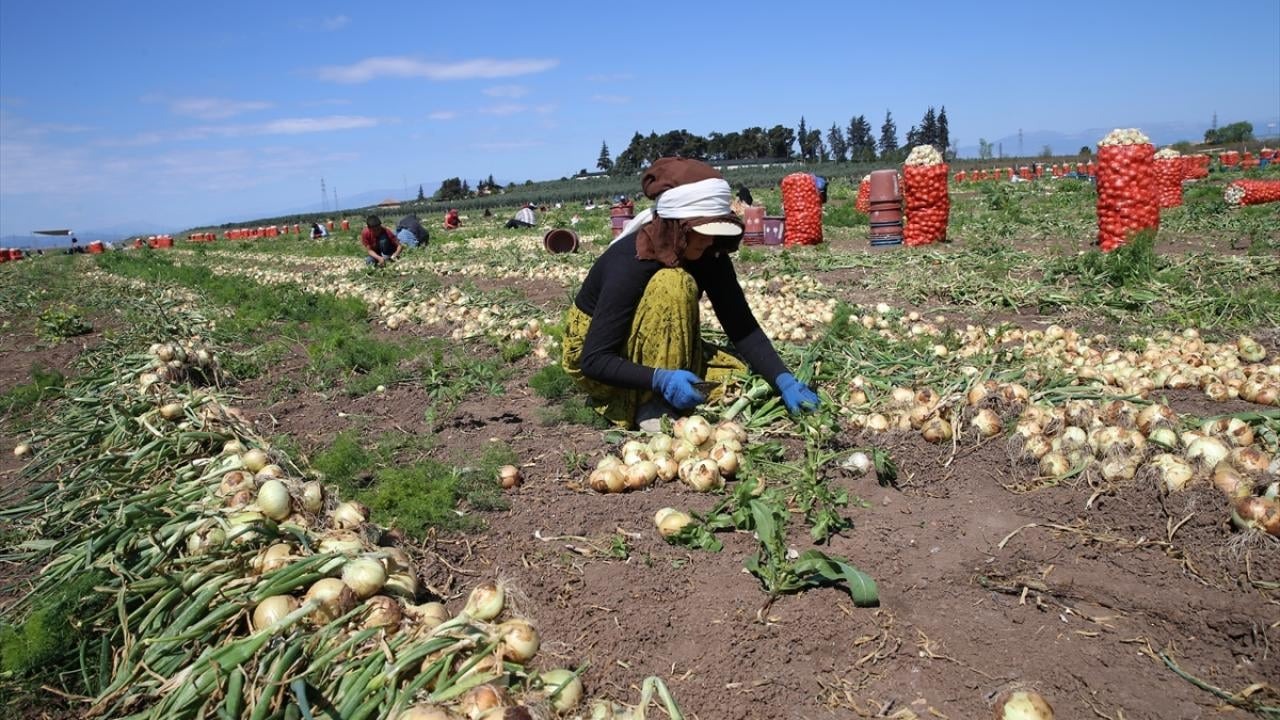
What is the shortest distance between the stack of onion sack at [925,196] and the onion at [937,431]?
7.45 meters

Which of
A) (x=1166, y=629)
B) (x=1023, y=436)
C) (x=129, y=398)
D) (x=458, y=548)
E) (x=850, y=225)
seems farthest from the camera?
(x=850, y=225)

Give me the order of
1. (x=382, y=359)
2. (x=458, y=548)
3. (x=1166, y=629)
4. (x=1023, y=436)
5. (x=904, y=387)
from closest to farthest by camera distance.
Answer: (x=1166, y=629)
(x=458, y=548)
(x=1023, y=436)
(x=904, y=387)
(x=382, y=359)

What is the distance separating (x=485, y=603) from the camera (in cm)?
216

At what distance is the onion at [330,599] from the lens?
2045 mm

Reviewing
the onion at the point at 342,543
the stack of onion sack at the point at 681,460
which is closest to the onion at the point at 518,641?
the onion at the point at 342,543

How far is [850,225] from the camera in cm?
1426

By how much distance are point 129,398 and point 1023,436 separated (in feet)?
14.4

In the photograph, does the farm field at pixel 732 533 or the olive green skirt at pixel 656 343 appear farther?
the olive green skirt at pixel 656 343

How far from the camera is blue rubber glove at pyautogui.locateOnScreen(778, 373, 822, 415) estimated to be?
3.53 metres

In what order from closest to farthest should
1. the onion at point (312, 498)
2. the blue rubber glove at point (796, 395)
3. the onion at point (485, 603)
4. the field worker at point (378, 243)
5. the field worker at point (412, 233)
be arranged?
the onion at point (485, 603) < the onion at point (312, 498) < the blue rubber glove at point (796, 395) < the field worker at point (378, 243) < the field worker at point (412, 233)

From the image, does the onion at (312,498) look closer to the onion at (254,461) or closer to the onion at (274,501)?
the onion at (274,501)

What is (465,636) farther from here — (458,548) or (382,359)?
(382,359)

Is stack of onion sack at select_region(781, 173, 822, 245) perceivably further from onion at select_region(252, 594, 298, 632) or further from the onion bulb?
onion at select_region(252, 594, 298, 632)

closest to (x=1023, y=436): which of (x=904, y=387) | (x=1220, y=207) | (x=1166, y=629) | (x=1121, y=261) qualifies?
(x=904, y=387)
